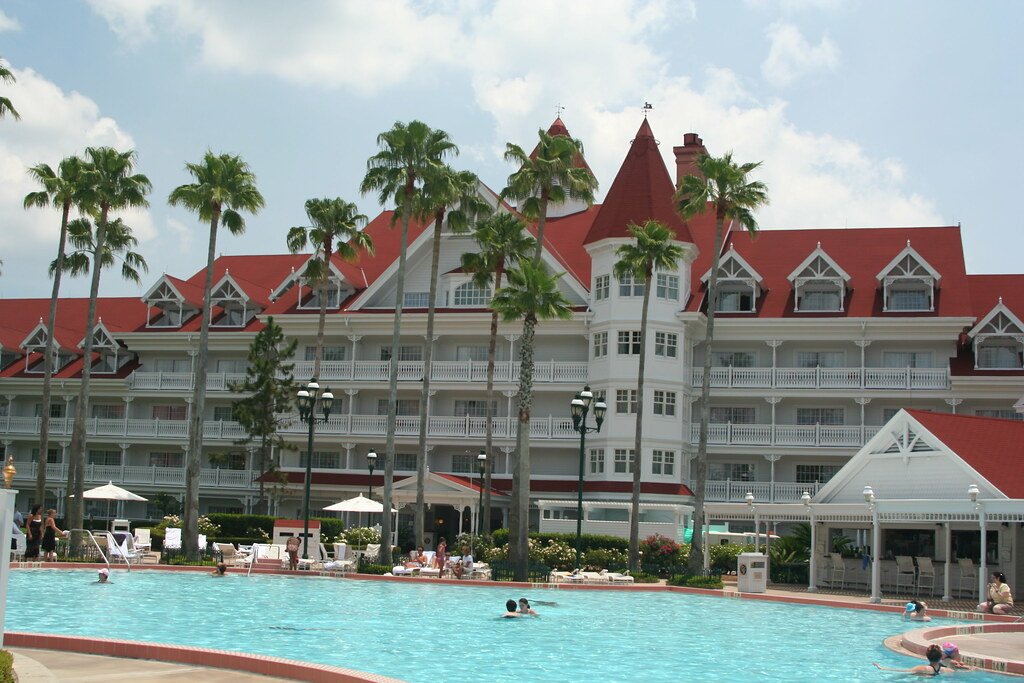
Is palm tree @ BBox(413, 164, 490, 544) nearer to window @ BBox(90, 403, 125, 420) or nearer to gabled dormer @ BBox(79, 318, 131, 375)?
gabled dormer @ BBox(79, 318, 131, 375)

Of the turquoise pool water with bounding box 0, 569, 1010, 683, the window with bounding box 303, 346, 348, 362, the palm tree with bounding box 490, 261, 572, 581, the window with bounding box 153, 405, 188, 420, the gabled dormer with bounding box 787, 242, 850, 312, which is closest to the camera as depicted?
the turquoise pool water with bounding box 0, 569, 1010, 683

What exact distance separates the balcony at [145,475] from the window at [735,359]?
23.1 m

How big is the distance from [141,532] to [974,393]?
34.4 m

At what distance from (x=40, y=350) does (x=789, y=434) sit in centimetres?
3965

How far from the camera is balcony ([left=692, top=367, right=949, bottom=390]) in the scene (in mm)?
50062

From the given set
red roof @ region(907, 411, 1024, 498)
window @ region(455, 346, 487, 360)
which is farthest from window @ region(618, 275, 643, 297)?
red roof @ region(907, 411, 1024, 498)

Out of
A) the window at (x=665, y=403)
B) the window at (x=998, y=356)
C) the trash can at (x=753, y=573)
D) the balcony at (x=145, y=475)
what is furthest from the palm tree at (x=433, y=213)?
the window at (x=998, y=356)

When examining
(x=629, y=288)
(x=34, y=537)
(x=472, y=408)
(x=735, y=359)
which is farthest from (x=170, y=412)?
(x=735, y=359)

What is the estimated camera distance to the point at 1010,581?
33.2m

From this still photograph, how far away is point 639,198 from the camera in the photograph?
171ft

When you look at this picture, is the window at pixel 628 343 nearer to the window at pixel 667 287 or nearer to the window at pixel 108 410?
the window at pixel 667 287

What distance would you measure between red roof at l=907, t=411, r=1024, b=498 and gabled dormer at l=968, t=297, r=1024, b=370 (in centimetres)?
1479

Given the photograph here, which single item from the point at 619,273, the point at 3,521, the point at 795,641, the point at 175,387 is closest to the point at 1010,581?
the point at 795,641

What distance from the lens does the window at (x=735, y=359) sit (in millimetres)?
53656
